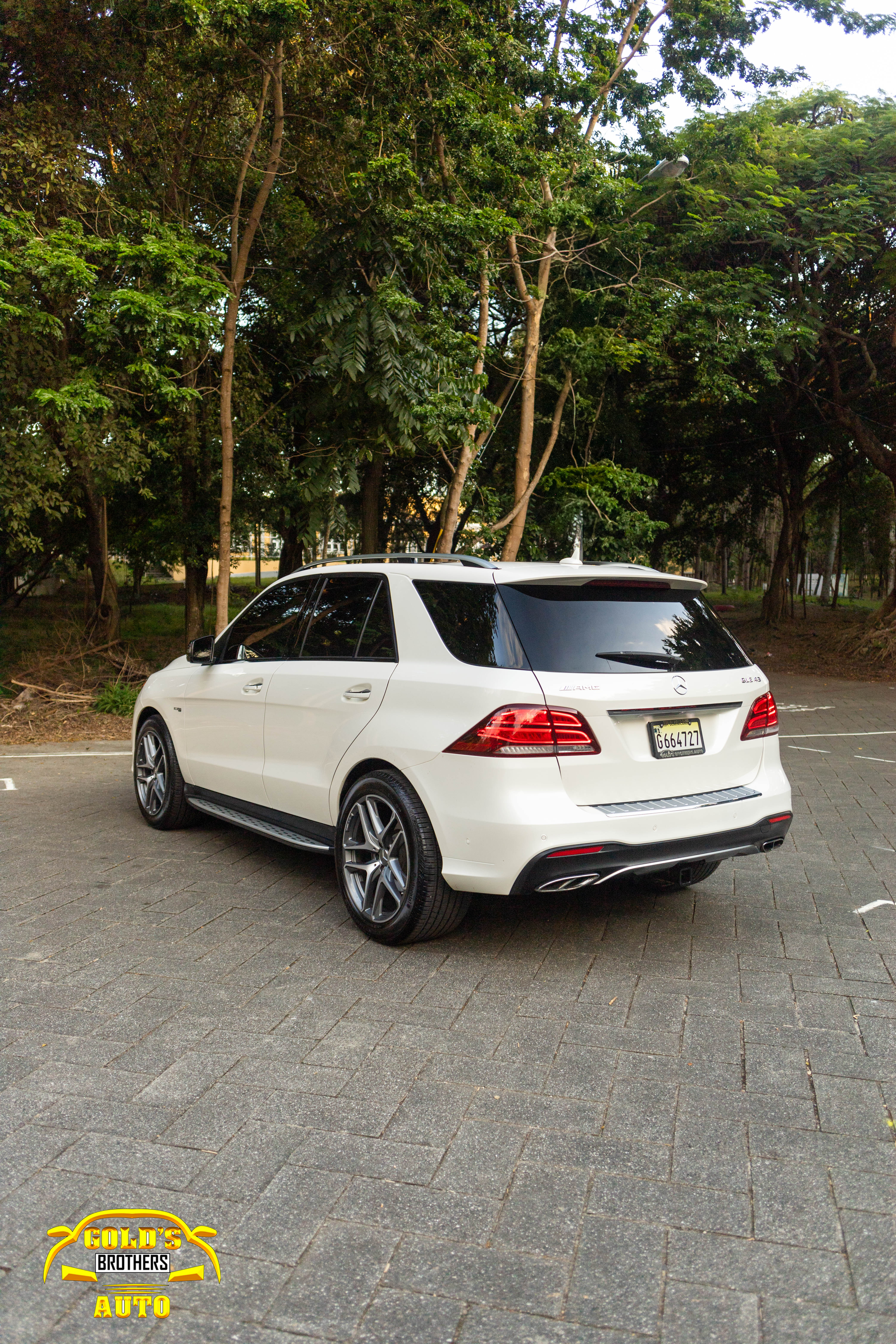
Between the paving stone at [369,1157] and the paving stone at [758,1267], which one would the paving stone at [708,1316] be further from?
A: the paving stone at [369,1157]

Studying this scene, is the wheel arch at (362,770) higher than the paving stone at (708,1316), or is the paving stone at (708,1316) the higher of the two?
the wheel arch at (362,770)

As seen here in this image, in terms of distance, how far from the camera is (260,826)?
5621mm

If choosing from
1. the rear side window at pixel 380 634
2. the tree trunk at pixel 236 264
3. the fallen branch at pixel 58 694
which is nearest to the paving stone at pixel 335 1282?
the rear side window at pixel 380 634

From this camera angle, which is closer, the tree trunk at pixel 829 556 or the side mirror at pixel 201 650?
the side mirror at pixel 201 650

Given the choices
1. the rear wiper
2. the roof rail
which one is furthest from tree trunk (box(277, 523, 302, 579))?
the rear wiper

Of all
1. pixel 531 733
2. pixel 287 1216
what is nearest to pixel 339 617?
pixel 531 733

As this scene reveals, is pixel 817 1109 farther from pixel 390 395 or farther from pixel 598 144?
pixel 598 144

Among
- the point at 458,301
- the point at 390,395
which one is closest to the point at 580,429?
the point at 458,301

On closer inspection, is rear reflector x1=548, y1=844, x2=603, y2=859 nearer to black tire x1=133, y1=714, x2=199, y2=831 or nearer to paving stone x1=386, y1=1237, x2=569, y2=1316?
paving stone x1=386, y1=1237, x2=569, y2=1316

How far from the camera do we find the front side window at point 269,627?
579 cm

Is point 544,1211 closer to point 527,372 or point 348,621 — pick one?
point 348,621

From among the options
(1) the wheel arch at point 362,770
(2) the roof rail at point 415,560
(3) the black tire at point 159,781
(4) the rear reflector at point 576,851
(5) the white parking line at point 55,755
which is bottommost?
(5) the white parking line at point 55,755

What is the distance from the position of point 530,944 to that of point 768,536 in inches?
1518

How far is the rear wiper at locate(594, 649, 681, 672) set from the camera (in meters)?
4.43
